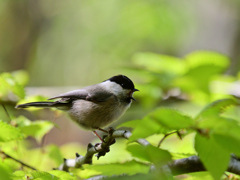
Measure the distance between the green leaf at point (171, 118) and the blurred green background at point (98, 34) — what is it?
480 centimetres

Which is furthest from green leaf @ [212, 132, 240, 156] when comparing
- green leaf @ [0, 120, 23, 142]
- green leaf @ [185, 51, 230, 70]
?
green leaf @ [185, 51, 230, 70]

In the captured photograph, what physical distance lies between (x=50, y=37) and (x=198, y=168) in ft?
22.5

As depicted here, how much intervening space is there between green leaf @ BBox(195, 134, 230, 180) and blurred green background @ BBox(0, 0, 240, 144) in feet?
15.6

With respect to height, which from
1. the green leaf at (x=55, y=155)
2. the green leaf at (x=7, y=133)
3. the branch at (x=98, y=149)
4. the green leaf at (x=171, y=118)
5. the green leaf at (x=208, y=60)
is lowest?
the green leaf at (x=55, y=155)

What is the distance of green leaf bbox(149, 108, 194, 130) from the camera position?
0.76 m

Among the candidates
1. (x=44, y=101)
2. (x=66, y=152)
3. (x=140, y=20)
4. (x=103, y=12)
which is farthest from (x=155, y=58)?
(x=103, y=12)

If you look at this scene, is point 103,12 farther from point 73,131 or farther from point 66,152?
point 66,152

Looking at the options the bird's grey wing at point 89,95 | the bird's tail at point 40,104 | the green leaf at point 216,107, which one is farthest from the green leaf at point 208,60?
the bird's tail at point 40,104

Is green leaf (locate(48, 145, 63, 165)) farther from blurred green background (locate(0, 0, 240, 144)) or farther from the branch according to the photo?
blurred green background (locate(0, 0, 240, 144))

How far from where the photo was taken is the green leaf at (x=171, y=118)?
2.50ft

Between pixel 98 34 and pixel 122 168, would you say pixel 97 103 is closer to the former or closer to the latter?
pixel 122 168

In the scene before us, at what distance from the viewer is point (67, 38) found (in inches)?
310

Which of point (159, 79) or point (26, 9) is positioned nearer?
point (159, 79)

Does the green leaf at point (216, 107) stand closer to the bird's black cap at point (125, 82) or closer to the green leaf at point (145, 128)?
the green leaf at point (145, 128)
